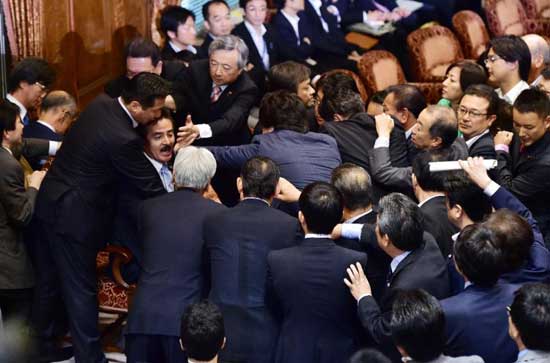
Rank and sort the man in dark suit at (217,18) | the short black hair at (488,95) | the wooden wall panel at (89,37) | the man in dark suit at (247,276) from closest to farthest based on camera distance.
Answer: the man in dark suit at (247,276) < the short black hair at (488,95) < the wooden wall panel at (89,37) < the man in dark suit at (217,18)

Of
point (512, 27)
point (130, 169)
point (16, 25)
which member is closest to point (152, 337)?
point (130, 169)

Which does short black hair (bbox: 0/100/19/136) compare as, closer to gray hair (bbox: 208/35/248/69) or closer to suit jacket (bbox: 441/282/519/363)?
gray hair (bbox: 208/35/248/69)

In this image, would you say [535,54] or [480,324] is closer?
[480,324]

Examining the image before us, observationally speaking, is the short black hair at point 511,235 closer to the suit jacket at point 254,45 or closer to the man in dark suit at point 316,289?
the man in dark suit at point 316,289

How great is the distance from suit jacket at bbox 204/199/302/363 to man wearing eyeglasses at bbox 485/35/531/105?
214 centimetres

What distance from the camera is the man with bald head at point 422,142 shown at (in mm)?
4719

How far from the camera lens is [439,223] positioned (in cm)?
416

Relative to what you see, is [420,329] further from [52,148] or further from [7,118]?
[52,148]

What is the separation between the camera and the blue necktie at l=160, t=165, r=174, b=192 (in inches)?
188

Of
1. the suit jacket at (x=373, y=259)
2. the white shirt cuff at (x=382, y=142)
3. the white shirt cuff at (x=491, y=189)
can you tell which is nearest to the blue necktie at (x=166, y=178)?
the white shirt cuff at (x=382, y=142)

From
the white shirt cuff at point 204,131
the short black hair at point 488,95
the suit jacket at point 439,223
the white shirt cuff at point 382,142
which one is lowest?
the white shirt cuff at point 204,131

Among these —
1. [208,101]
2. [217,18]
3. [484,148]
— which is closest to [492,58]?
[484,148]

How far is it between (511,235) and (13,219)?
2131mm

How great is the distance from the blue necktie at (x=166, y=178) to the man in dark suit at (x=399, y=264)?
1289mm
